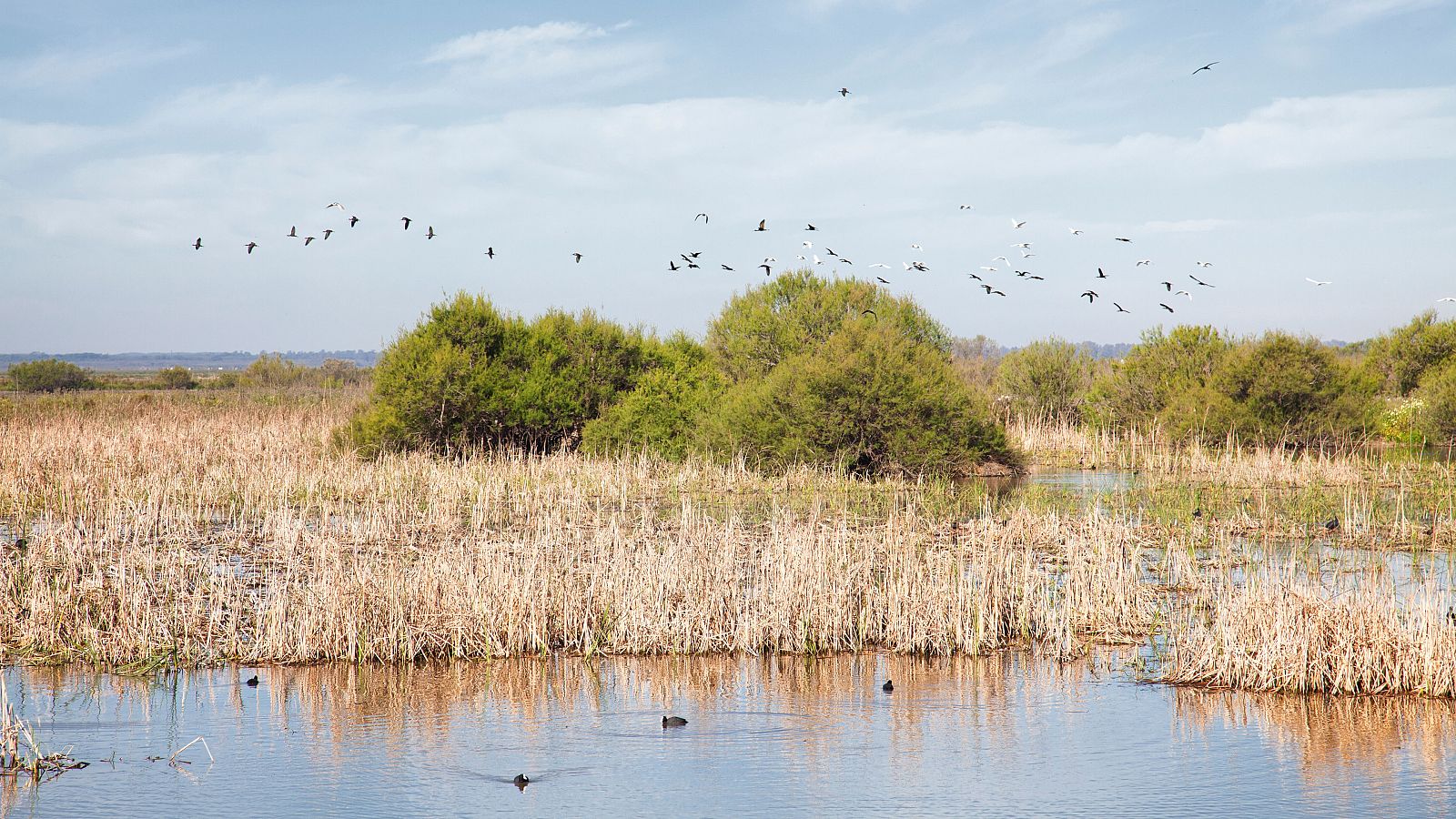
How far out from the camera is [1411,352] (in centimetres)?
3628

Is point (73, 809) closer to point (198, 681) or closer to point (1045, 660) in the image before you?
point (198, 681)

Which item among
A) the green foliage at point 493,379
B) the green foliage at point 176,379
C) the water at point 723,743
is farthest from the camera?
the green foliage at point 176,379

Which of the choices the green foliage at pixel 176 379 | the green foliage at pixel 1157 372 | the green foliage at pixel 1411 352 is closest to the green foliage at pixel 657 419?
the green foliage at pixel 1157 372

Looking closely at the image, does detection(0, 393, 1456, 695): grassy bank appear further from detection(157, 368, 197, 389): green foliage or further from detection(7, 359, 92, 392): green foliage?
detection(157, 368, 197, 389): green foliage

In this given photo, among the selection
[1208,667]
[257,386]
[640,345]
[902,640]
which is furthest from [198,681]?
[257,386]

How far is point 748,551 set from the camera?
12141 mm

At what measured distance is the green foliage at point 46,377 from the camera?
50250 millimetres

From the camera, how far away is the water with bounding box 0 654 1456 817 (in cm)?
608

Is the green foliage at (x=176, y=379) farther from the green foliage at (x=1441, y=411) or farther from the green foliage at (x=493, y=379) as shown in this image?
the green foliage at (x=1441, y=411)

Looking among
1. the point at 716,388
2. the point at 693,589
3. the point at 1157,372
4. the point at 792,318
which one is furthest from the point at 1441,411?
the point at 693,589

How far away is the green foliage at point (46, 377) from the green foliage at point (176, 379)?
13.6 feet

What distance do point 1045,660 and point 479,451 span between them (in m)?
15.3

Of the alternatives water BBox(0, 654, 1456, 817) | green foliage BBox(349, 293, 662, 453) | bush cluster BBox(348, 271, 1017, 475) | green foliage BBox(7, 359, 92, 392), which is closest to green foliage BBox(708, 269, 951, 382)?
bush cluster BBox(348, 271, 1017, 475)

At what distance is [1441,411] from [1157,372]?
235 inches
